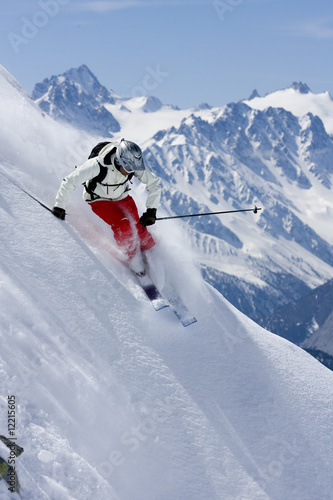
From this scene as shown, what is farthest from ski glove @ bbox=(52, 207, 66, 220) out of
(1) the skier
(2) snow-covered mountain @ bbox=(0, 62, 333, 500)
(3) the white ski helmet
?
(3) the white ski helmet

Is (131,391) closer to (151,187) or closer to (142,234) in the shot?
(142,234)

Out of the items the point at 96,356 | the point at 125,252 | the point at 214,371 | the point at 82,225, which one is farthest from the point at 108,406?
the point at 82,225

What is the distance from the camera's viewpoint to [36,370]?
7.06 metres

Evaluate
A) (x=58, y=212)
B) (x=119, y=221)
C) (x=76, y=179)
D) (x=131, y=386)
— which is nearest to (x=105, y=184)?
(x=76, y=179)

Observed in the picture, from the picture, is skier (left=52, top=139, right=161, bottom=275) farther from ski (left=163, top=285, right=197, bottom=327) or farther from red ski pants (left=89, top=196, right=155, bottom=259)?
ski (left=163, top=285, right=197, bottom=327)

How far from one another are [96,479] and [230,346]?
408 cm

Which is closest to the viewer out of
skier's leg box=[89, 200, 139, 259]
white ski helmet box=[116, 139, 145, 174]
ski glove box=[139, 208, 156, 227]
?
white ski helmet box=[116, 139, 145, 174]

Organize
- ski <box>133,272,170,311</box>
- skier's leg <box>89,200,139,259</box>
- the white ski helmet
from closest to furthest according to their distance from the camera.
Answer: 1. ski <box>133,272,170,311</box>
2. the white ski helmet
3. skier's leg <box>89,200,139,259</box>

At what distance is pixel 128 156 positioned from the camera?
10.1m

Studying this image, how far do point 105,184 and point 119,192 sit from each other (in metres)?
0.41

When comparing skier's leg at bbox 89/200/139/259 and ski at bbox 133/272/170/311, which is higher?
skier's leg at bbox 89/200/139/259

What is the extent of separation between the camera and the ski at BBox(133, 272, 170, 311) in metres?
9.58

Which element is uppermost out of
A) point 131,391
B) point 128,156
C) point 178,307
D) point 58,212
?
point 128,156

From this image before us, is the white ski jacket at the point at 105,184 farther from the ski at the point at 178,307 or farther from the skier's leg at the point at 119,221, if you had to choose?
the ski at the point at 178,307
